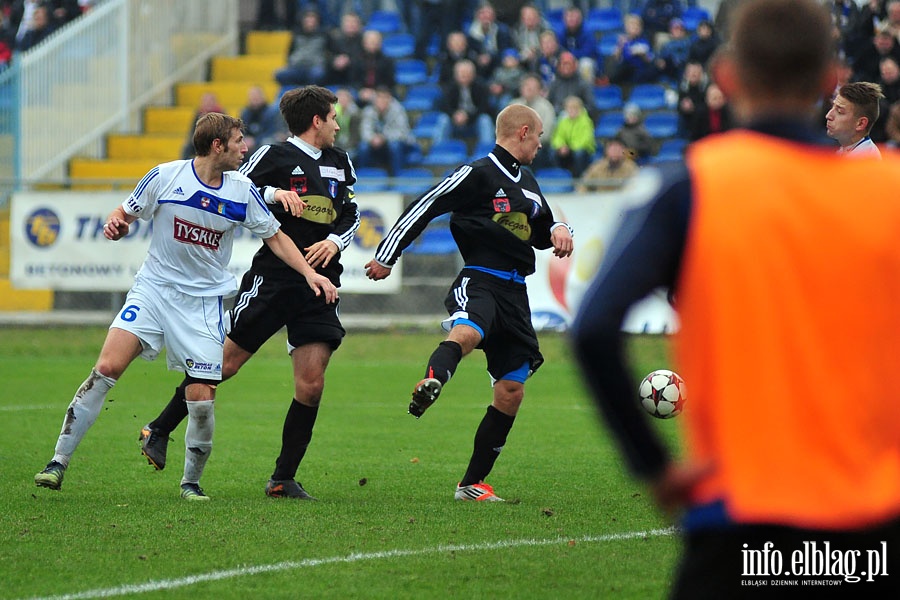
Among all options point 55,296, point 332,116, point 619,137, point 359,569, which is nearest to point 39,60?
point 55,296

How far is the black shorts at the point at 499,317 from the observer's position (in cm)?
723

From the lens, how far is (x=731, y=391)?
2342mm

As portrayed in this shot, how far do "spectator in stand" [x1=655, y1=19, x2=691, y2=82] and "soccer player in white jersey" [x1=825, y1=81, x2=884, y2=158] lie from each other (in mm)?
12965

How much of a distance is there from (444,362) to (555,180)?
11.5 m

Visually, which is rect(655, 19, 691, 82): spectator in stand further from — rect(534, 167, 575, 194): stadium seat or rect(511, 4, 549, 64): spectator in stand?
rect(534, 167, 575, 194): stadium seat

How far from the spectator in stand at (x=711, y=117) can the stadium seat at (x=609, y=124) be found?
2003mm

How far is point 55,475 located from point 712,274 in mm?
5449

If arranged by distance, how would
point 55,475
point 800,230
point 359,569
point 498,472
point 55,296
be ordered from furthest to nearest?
point 55,296
point 498,472
point 55,475
point 359,569
point 800,230

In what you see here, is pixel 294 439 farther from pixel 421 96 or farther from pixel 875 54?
pixel 421 96

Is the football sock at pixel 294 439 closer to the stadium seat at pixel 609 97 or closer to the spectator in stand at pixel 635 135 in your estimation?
the spectator in stand at pixel 635 135

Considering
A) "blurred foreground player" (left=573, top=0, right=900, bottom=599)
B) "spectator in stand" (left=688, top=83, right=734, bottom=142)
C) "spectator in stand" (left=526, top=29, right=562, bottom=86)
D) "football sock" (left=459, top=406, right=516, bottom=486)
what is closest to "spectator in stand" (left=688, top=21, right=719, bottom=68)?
"spectator in stand" (left=688, top=83, right=734, bottom=142)

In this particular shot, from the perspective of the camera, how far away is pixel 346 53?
2170cm

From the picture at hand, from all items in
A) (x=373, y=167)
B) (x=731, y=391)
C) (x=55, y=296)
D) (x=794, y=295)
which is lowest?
(x=55, y=296)

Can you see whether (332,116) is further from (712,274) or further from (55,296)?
(55,296)
